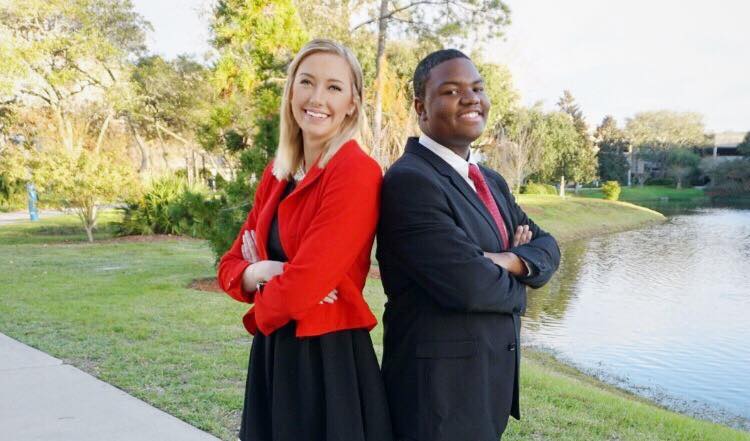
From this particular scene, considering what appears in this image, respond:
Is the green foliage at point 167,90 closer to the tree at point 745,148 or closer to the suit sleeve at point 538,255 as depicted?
the suit sleeve at point 538,255

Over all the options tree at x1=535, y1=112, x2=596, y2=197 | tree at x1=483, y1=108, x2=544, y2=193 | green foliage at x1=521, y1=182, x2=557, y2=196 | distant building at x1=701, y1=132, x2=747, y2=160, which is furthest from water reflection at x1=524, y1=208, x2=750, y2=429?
distant building at x1=701, y1=132, x2=747, y2=160

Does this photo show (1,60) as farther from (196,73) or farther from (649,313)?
(649,313)

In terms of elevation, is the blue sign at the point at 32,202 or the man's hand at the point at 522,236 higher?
the man's hand at the point at 522,236

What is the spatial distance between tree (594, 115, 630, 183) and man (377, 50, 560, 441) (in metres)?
54.7

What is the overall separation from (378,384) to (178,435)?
6.30 feet

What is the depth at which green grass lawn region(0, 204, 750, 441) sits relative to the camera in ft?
13.3

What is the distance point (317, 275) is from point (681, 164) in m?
59.5

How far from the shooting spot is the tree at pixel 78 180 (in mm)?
13578

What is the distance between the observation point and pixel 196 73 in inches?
1022

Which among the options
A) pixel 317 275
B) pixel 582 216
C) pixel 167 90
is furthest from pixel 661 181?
pixel 317 275

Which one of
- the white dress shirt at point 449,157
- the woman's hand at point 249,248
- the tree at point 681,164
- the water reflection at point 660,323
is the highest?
the tree at point 681,164

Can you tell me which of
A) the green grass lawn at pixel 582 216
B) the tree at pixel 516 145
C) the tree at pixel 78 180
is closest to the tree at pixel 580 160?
the tree at pixel 516 145

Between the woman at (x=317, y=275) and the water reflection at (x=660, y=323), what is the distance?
17.3 ft

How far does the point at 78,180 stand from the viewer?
13.7 m
